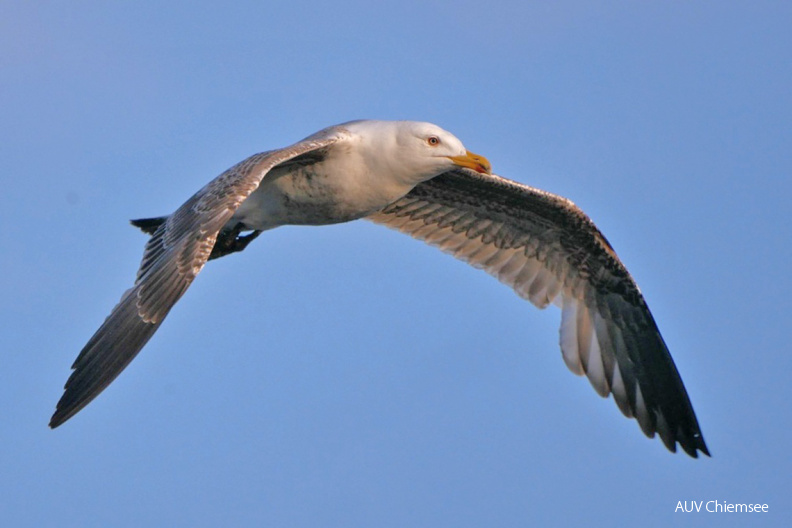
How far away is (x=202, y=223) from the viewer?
11352 millimetres

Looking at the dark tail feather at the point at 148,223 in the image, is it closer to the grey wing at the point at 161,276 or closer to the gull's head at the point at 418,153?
the grey wing at the point at 161,276

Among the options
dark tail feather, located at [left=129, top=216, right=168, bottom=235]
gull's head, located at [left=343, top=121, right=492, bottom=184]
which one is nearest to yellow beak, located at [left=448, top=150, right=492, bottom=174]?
gull's head, located at [left=343, top=121, right=492, bottom=184]

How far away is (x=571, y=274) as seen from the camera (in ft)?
48.9

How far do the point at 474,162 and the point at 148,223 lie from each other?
378cm

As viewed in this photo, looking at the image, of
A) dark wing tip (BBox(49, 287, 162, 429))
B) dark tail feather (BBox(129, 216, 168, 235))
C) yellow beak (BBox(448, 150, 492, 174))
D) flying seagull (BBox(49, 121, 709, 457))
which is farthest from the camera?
dark tail feather (BBox(129, 216, 168, 235))

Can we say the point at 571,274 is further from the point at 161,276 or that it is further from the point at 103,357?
the point at 103,357

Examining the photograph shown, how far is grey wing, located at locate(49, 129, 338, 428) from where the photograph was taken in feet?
34.7

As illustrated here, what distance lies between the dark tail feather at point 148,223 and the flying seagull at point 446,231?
1 cm

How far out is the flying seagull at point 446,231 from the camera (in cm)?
1138

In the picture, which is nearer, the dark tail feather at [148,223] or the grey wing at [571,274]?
the dark tail feather at [148,223]

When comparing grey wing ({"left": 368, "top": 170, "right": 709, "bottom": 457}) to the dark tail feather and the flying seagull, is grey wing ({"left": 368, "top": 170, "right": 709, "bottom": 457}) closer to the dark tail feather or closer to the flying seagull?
the flying seagull

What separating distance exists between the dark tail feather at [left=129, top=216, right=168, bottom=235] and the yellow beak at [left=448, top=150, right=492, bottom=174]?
3353 millimetres

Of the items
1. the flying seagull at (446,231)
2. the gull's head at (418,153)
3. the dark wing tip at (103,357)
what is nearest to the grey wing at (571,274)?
the flying seagull at (446,231)

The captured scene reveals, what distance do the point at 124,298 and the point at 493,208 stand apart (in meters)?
4.98
